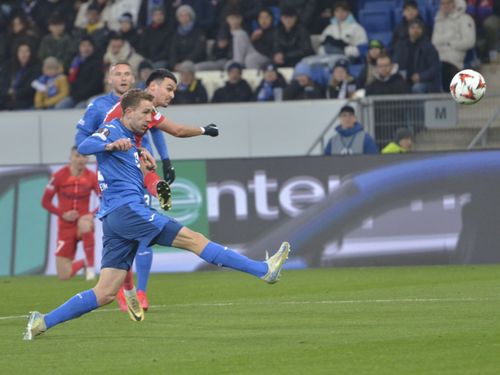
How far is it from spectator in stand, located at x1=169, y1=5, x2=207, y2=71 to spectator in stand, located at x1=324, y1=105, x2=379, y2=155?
506 centimetres

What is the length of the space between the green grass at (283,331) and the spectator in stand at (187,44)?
9.29 meters

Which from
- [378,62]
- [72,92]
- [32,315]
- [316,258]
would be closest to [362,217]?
[316,258]

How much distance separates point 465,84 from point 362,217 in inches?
163

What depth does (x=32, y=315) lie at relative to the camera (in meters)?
12.4

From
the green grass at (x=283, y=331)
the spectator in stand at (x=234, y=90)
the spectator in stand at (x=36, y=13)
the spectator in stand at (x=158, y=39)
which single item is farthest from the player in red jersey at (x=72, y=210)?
the spectator in stand at (x=36, y=13)

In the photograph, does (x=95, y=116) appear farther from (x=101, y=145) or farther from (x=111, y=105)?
(x=101, y=145)

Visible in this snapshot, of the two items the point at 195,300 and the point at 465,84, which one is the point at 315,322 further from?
the point at 465,84

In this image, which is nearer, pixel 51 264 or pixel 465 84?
pixel 465 84

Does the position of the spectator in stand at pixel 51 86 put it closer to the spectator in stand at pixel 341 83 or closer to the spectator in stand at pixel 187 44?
the spectator in stand at pixel 187 44

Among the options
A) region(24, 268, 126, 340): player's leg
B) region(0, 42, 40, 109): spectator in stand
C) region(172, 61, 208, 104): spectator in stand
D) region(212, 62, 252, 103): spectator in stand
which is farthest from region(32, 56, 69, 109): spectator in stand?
region(24, 268, 126, 340): player's leg

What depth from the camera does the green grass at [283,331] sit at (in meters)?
10.3

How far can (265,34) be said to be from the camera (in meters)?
27.2

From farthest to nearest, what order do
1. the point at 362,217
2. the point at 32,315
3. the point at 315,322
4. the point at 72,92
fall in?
1. the point at 72,92
2. the point at 362,217
3. the point at 315,322
4. the point at 32,315

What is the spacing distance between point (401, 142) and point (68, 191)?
17.8ft
